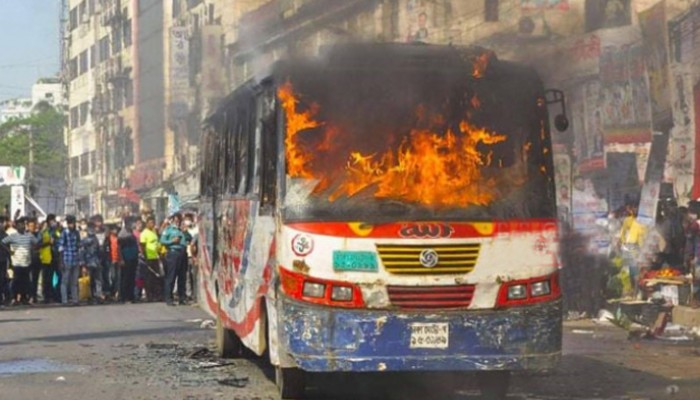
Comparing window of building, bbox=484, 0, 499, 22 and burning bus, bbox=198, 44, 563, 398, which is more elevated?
A: window of building, bbox=484, 0, 499, 22

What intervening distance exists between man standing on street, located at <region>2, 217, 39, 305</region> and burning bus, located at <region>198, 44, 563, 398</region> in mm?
15029

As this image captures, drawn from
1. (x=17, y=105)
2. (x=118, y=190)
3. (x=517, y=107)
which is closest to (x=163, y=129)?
(x=517, y=107)

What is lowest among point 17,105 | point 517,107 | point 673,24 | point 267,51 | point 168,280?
point 168,280

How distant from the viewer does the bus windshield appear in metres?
9.91

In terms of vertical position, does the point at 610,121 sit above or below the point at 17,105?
below

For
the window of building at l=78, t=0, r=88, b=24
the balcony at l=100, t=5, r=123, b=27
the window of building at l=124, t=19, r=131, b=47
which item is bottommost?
the window of building at l=124, t=19, r=131, b=47

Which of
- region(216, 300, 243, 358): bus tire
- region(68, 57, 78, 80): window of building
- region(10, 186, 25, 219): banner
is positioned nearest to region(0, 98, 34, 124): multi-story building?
region(68, 57, 78, 80): window of building

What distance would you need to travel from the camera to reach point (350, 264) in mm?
9641

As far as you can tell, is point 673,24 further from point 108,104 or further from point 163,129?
point 108,104

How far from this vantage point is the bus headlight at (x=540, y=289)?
9.87 m

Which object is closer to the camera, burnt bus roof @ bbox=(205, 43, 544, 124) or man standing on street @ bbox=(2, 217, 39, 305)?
burnt bus roof @ bbox=(205, 43, 544, 124)

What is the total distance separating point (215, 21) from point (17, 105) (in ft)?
483

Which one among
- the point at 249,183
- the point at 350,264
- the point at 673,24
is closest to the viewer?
the point at 350,264

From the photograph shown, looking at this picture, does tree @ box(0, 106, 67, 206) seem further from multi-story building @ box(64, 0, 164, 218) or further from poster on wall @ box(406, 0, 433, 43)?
poster on wall @ box(406, 0, 433, 43)
